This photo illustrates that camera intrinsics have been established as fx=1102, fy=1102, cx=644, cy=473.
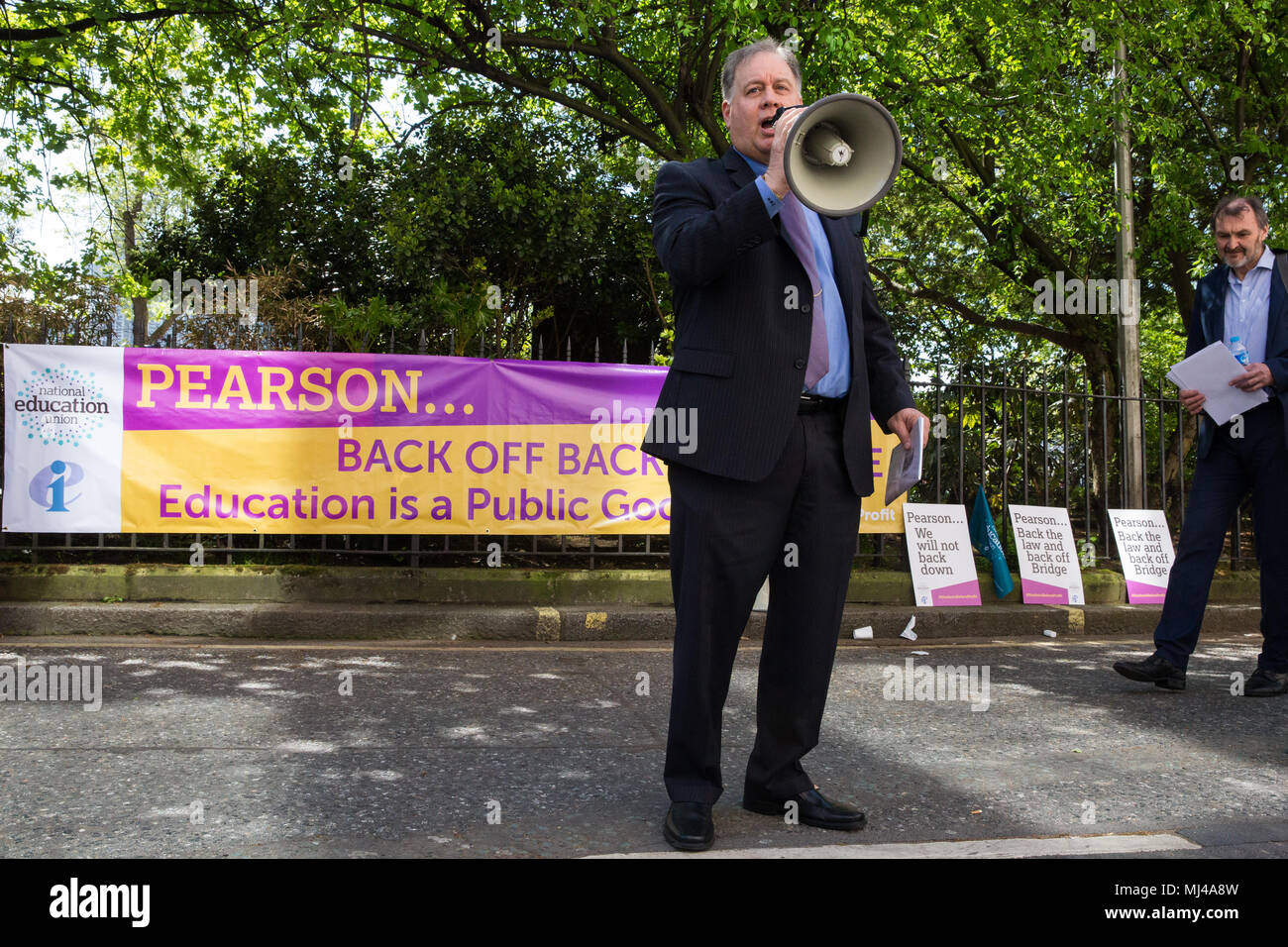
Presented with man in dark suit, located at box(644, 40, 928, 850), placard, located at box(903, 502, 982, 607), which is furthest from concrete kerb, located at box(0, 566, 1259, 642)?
man in dark suit, located at box(644, 40, 928, 850)

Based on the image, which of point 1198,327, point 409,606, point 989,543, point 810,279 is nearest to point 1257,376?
point 1198,327

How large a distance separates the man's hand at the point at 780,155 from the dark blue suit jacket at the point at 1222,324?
353 centimetres

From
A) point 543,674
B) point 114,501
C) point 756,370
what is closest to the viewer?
point 756,370

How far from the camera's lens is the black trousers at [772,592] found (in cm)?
312

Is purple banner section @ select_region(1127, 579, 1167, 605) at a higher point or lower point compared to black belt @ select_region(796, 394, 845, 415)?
lower

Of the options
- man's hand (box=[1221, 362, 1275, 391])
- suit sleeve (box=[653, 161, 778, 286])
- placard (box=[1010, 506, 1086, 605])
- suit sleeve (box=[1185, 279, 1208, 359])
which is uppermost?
suit sleeve (box=[1185, 279, 1208, 359])

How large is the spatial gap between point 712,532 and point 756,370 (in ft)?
1.55

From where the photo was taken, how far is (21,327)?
7953 millimetres

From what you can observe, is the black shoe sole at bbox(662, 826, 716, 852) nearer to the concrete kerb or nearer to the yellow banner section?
the concrete kerb

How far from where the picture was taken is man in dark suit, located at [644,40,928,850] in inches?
121

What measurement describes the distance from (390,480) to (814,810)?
5.09m

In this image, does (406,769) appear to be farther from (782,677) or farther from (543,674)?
(543,674)

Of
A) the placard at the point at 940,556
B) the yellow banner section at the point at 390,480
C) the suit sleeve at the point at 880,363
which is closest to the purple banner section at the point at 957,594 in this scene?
the placard at the point at 940,556

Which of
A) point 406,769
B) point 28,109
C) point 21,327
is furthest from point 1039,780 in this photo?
point 28,109
